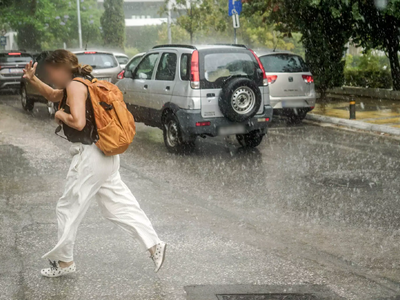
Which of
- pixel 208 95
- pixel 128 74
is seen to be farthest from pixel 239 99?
pixel 128 74

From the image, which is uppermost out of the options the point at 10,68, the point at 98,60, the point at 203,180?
the point at 98,60

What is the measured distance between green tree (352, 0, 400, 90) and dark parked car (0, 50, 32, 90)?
41.9 feet

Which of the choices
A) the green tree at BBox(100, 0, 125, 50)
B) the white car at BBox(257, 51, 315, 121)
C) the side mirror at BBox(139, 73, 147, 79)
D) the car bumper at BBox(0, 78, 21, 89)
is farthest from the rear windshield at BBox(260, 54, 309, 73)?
the green tree at BBox(100, 0, 125, 50)

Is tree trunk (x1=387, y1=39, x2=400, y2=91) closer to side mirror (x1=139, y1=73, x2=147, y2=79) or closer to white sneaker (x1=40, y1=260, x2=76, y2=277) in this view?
side mirror (x1=139, y1=73, x2=147, y2=79)

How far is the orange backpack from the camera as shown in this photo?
4812mm

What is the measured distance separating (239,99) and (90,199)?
589cm

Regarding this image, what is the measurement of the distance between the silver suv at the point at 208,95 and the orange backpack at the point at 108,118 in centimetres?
557

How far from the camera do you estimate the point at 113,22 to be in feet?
193

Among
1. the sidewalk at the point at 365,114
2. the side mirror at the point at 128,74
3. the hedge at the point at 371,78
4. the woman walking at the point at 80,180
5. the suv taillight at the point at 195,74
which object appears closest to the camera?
the woman walking at the point at 80,180

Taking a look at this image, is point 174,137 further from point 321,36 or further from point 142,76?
point 321,36

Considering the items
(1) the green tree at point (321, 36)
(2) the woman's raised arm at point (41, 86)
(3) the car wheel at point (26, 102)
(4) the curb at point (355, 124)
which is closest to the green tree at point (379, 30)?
(1) the green tree at point (321, 36)

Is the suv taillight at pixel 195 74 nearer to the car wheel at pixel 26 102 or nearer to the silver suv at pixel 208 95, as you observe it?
the silver suv at pixel 208 95

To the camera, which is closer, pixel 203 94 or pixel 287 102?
pixel 203 94

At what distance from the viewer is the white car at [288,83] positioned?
48.1ft
